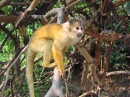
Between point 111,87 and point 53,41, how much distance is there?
9.08 ft

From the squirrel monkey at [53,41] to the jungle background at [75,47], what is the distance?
0.10m

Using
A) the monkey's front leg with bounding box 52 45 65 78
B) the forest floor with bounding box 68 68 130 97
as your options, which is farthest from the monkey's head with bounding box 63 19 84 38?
the forest floor with bounding box 68 68 130 97

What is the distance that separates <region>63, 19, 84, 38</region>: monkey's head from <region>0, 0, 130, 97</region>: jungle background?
0.32 ft

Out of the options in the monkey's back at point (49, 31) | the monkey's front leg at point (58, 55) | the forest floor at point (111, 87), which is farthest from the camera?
the forest floor at point (111, 87)

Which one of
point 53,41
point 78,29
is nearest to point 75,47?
point 53,41

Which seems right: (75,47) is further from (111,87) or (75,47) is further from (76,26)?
(111,87)

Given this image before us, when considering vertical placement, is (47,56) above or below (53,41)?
below

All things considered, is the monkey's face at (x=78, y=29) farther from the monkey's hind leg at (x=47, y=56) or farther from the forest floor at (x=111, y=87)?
the forest floor at (x=111, y=87)

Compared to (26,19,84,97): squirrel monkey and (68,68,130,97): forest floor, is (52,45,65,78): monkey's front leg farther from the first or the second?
(68,68,130,97): forest floor

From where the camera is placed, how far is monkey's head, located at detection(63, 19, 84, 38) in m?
2.64

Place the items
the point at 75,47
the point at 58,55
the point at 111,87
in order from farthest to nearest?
the point at 111,87 < the point at 75,47 < the point at 58,55

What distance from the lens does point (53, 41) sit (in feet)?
9.37

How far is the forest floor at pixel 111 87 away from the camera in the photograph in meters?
4.94

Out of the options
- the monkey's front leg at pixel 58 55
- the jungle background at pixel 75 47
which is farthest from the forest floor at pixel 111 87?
the monkey's front leg at pixel 58 55
